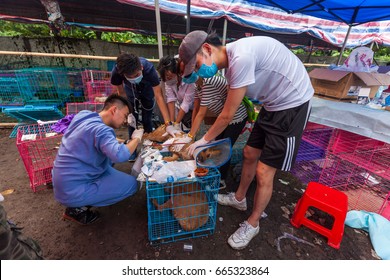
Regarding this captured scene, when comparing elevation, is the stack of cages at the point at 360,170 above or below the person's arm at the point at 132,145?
below

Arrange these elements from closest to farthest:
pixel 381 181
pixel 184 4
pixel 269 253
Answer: pixel 269 253, pixel 381 181, pixel 184 4

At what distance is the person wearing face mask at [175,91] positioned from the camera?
223cm

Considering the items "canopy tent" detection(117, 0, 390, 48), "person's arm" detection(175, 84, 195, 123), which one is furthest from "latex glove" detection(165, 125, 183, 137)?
"canopy tent" detection(117, 0, 390, 48)

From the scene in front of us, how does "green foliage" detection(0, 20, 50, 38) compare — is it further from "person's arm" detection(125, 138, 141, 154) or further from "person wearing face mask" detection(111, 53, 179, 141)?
"person's arm" detection(125, 138, 141, 154)

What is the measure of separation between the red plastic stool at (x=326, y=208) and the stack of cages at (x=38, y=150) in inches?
118

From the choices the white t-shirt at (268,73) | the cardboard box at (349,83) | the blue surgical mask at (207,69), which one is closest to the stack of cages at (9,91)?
the blue surgical mask at (207,69)

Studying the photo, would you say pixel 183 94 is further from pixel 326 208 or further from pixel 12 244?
pixel 12 244

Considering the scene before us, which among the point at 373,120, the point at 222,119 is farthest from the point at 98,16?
the point at 373,120

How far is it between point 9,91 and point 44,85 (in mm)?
666

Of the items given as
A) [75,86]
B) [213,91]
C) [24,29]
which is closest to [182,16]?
[75,86]

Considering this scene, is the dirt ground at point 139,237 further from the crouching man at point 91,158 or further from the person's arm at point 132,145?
the person's arm at point 132,145

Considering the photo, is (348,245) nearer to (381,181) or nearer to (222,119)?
(381,181)

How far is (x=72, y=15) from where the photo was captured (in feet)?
18.0

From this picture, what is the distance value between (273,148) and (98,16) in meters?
6.52
